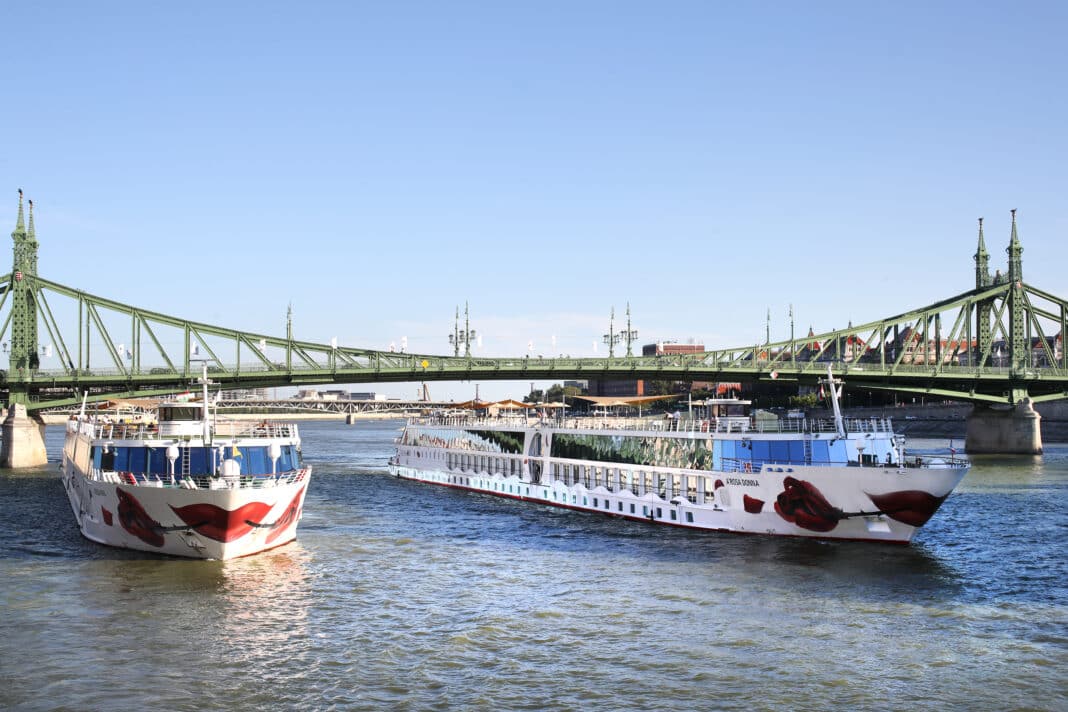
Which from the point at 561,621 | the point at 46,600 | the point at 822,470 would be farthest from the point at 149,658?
the point at 822,470

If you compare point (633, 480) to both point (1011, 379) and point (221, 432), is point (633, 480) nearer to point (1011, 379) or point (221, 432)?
point (221, 432)

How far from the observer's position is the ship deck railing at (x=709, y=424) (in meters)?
44.0

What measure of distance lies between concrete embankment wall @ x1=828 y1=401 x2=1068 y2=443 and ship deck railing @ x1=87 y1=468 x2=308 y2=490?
111 meters

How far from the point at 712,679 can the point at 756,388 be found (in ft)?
547

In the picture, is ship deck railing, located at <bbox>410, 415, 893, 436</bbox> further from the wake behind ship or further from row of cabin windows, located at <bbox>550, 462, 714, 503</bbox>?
row of cabin windows, located at <bbox>550, 462, 714, 503</bbox>

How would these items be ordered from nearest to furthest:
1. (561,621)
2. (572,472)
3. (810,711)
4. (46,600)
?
1. (810,711)
2. (561,621)
3. (46,600)
4. (572,472)

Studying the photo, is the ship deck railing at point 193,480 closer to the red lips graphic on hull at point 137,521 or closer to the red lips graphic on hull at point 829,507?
the red lips graphic on hull at point 137,521

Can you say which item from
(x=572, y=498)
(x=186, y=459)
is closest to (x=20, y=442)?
(x=572, y=498)

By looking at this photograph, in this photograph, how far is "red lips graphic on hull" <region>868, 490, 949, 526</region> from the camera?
130 ft

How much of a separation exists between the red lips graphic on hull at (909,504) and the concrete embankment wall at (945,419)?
318ft

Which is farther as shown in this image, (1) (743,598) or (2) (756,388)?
(2) (756,388)

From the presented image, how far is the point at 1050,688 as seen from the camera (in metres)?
22.5

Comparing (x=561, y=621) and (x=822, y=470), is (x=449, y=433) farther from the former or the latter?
(x=561, y=621)

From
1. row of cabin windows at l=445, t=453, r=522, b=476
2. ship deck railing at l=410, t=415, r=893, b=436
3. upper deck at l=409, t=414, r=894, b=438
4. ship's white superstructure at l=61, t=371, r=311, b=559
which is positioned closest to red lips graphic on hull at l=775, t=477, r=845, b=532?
upper deck at l=409, t=414, r=894, b=438
